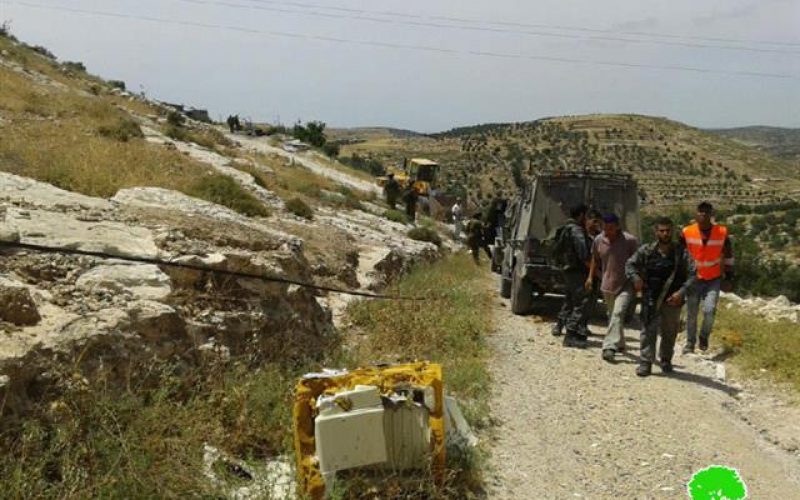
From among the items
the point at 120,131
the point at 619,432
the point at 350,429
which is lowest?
the point at 619,432

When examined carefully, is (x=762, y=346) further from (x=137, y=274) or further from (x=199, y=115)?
(x=199, y=115)

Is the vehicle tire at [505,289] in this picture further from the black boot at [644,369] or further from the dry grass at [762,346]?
the black boot at [644,369]

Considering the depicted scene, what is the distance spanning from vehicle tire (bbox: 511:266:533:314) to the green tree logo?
6143 mm

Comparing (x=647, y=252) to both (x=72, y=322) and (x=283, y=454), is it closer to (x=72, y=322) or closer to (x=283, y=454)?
(x=283, y=454)

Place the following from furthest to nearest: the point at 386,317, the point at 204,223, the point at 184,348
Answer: the point at 386,317 → the point at 204,223 → the point at 184,348

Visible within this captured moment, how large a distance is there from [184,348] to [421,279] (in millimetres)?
6724

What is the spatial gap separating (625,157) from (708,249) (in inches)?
2655

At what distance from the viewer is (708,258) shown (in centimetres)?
825

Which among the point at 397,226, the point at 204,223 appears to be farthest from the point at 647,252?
the point at 397,226

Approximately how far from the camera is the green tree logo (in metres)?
3.88

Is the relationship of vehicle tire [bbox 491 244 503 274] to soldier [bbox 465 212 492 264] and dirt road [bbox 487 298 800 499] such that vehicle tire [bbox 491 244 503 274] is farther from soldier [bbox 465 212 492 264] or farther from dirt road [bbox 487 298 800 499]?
dirt road [bbox 487 298 800 499]

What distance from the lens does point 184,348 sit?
4.94 meters

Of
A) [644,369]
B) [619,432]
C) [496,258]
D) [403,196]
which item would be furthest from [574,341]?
[403,196]

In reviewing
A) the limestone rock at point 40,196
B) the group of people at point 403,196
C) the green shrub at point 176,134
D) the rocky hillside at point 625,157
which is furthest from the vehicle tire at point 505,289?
the rocky hillside at point 625,157
